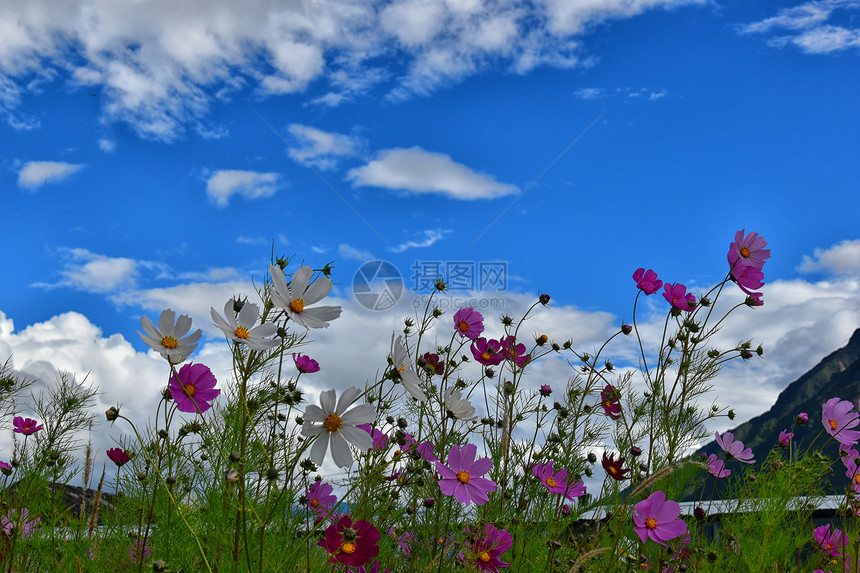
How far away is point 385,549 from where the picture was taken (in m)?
2.09

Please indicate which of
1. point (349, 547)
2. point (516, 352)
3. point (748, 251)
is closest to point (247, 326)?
point (349, 547)

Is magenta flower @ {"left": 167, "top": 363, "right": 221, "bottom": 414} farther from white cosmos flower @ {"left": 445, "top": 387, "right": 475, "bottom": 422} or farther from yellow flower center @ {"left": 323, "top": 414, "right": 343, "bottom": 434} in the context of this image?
white cosmos flower @ {"left": 445, "top": 387, "right": 475, "bottom": 422}

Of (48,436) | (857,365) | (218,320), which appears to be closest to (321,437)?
(218,320)

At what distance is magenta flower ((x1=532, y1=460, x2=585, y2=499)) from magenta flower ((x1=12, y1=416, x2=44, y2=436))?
2089mm

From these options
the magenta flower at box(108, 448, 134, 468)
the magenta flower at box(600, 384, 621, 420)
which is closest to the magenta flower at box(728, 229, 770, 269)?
the magenta flower at box(600, 384, 621, 420)

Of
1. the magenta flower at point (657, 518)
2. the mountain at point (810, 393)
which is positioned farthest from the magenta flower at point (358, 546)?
the mountain at point (810, 393)

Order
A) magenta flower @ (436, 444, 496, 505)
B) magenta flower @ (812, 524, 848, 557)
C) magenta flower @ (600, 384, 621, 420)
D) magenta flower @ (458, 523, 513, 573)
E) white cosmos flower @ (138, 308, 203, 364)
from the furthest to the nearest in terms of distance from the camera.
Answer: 1. magenta flower @ (600, 384, 621, 420)
2. magenta flower @ (812, 524, 848, 557)
3. magenta flower @ (458, 523, 513, 573)
4. magenta flower @ (436, 444, 496, 505)
5. white cosmos flower @ (138, 308, 203, 364)

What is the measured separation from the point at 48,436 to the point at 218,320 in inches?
78.9

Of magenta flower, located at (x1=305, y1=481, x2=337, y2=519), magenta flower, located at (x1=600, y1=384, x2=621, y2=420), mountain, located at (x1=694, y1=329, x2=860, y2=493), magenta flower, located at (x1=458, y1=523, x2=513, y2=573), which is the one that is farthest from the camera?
mountain, located at (x1=694, y1=329, x2=860, y2=493)

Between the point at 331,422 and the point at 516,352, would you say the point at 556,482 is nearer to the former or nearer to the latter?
the point at 516,352

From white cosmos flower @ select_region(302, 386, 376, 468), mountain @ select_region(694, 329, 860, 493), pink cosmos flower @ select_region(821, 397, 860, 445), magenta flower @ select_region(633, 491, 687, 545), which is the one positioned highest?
mountain @ select_region(694, 329, 860, 493)

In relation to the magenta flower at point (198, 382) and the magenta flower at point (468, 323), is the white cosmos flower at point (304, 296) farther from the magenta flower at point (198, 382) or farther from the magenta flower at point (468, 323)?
the magenta flower at point (468, 323)

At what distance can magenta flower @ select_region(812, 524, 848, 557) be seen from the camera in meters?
2.34

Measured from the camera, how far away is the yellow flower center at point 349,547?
1319 millimetres
